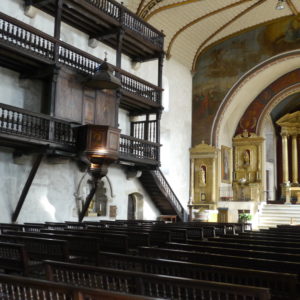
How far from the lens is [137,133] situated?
18.5 meters

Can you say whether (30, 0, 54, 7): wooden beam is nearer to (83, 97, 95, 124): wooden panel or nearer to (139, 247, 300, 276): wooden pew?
(83, 97, 95, 124): wooden panel

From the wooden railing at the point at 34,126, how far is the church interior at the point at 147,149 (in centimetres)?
5

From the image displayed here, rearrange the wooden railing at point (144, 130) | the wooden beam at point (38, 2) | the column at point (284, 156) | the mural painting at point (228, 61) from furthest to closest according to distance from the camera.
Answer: the column at point (284, 156), the mural painting at point (228, 61), the wooden railing at point (144, 130), the wooden beam at point (38, 2)

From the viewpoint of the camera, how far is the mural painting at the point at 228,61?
22.2 metres

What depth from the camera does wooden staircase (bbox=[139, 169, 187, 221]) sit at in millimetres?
18062

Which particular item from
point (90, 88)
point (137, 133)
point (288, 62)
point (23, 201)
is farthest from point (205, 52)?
point (23, 201)

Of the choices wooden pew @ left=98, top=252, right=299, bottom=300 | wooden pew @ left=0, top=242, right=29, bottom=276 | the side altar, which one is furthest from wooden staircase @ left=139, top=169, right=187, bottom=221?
wooden pew @ left=98, top=252, right=299, bottom=300

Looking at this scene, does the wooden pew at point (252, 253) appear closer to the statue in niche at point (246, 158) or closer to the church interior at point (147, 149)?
the church interior at point (147, 149)

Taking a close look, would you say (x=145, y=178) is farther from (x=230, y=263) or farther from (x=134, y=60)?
(x=230, y=263)

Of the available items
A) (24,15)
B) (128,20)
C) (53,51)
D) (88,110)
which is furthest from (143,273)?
(128,20)

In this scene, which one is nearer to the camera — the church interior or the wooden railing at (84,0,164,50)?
the church interior

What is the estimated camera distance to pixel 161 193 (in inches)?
728

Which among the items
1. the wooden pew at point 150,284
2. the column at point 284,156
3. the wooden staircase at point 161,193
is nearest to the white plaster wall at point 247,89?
the column at point 284,156

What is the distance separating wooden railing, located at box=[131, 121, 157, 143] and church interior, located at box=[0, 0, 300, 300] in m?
0.06
